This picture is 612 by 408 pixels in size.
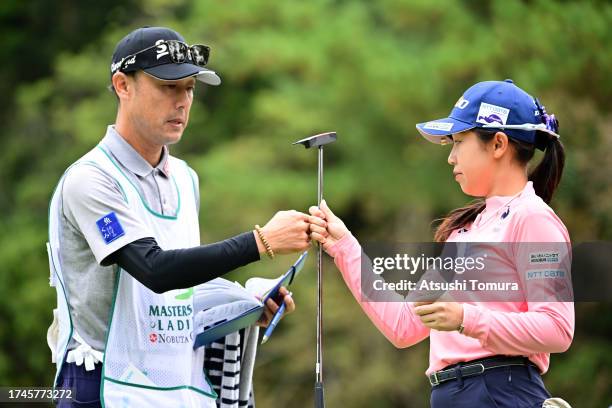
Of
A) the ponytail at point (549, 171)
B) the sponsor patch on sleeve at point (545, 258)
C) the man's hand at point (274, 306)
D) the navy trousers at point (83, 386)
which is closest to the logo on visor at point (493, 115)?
the ponytail at point (549, 171)

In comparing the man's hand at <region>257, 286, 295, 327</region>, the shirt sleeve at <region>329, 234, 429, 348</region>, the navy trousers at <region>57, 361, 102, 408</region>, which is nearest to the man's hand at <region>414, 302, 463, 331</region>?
the shirt sleeve at <region>329, 234, 429, 348</region>

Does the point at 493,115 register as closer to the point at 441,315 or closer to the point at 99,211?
the point at 441,315

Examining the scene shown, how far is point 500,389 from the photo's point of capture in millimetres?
2938

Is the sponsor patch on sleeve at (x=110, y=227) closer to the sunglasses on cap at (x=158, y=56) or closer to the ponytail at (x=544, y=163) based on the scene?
the sunglasses on cap at (x=158, y=56)

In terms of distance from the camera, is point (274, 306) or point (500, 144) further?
point (274, 306)

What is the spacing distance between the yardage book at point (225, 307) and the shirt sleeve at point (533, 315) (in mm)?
739

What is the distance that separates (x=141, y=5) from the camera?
14492 millimetres

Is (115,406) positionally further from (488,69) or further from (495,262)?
(488,69)

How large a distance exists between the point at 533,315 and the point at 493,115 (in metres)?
0.61

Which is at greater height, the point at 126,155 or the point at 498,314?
the point at 126,155

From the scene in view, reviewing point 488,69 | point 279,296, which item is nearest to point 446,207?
point 488,69

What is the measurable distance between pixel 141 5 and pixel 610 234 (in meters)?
7.13

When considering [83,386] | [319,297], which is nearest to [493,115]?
[319,297]

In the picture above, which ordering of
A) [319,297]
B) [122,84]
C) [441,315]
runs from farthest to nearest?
[122,84], [319,297], [441,315]
